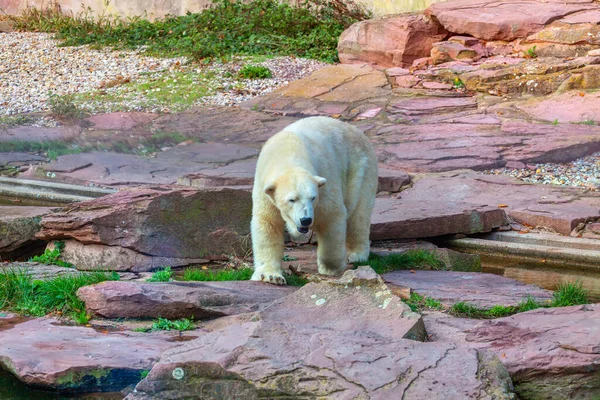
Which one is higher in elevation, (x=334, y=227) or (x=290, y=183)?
(x=290, y=183)

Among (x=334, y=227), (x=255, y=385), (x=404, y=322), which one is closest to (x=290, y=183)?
(x=334, y=227)

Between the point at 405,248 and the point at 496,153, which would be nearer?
the point at 405,248

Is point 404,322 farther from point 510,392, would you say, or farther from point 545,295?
point 545,295

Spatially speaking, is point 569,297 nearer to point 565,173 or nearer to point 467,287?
point 467,287

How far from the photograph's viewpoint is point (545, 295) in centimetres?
526

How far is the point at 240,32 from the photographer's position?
564 inches

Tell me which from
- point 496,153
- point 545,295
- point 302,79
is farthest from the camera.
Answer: point 302,79

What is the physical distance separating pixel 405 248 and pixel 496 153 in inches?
116

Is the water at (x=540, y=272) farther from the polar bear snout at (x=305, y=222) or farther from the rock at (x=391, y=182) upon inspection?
the polar bear snout at (x=305, y=222)

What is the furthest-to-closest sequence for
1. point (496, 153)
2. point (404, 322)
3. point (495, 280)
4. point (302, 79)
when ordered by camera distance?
point (302, 79) → point (496, 153) → point (495, 280) → point (404, 322)

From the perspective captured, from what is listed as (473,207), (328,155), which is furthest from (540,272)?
(328,155)

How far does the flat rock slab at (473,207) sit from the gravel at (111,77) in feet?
15.4

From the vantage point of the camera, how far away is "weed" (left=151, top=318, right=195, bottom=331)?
14.8ft

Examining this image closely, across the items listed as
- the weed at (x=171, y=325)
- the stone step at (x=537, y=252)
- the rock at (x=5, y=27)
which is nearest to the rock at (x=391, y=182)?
the stone step at (x=537, y=252)
